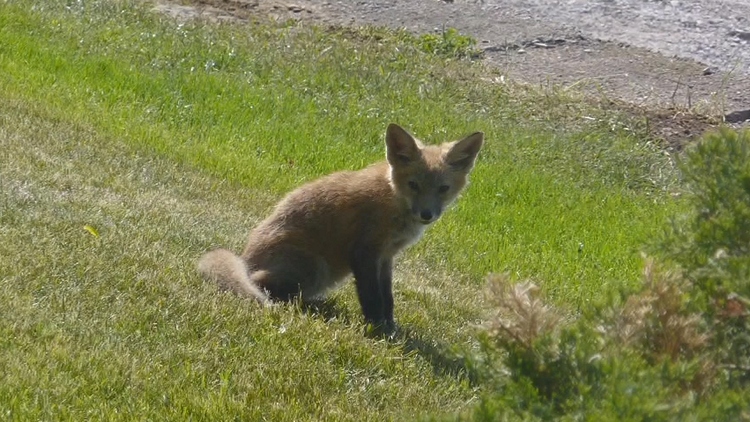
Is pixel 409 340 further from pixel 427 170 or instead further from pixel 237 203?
pixel 237 203

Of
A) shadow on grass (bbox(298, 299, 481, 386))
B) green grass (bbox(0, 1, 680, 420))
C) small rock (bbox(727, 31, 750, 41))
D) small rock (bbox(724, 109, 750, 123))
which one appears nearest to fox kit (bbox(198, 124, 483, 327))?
shadow on grass (bbox(298, 299, 481, 386))

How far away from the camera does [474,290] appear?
888 centimetres

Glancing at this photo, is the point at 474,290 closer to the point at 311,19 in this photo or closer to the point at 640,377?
the point at 640,377

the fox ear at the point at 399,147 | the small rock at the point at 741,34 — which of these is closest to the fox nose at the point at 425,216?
the fox ear at the point at 399,147

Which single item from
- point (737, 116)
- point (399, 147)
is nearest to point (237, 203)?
point (399, 147)

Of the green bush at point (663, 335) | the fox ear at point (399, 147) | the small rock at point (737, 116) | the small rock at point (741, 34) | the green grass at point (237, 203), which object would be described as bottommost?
the small rock at point (741, 34)

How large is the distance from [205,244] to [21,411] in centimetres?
313

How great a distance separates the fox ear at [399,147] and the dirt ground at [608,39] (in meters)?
6.06

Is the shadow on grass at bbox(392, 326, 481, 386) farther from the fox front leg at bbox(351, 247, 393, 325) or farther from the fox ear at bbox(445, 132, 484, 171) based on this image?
the fox ear at bbox(445, 132, 484, 171)

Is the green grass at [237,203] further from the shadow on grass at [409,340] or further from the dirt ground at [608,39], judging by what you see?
the dirt ground at [608,39]

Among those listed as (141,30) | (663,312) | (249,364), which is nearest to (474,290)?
(249,364)

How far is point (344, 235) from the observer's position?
7.42m

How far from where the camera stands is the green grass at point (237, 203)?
18.8 ft

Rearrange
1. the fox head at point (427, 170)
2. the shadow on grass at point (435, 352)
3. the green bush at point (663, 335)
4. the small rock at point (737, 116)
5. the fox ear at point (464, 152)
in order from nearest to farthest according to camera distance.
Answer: the green bush at point (663, 335) < the shadow on grass at point (435, 352) < the fox head at point (427, 170) < the fox ear at point (464, 152) < the small rock at point (737, 116)
